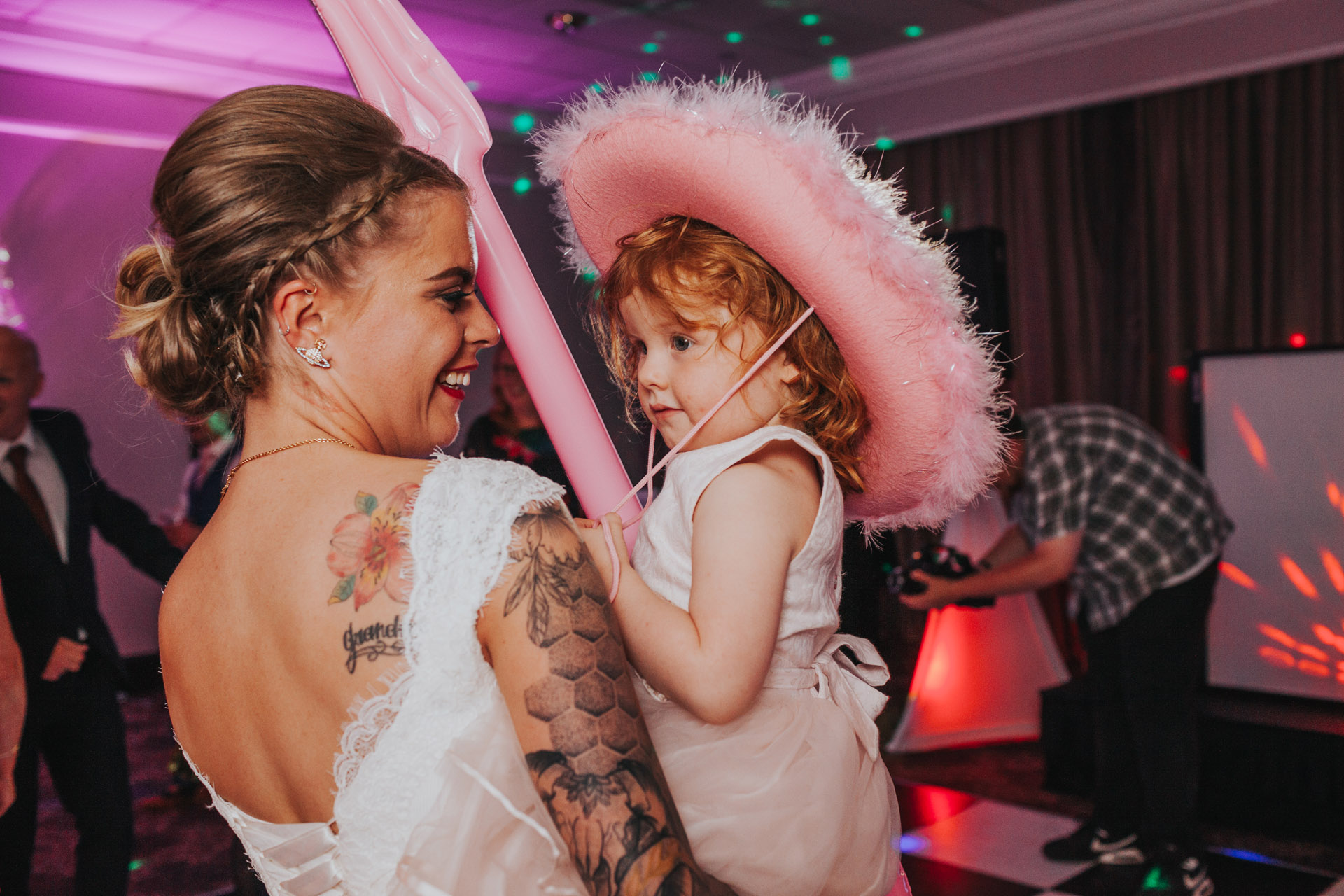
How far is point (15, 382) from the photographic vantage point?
260 centimetres

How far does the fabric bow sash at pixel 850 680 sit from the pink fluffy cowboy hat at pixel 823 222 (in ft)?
0.64

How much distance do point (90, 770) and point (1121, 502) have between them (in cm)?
286

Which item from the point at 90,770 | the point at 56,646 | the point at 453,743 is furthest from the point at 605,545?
the point at 90,770

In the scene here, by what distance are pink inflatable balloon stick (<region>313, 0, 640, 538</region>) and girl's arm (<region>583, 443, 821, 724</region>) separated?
107 millimetres

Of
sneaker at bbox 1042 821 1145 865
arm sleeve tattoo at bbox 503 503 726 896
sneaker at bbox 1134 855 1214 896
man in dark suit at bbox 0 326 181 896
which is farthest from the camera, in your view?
sneaker at bbox 1042 821 1145 865

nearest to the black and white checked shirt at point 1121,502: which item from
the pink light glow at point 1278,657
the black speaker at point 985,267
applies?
the black speaker at point 985,267

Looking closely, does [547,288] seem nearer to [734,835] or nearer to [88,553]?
[88,553]

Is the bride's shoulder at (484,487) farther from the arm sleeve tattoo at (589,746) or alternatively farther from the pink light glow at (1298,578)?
the pink light glow at (1298,578)

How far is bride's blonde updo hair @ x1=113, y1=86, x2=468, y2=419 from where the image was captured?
0.77 m

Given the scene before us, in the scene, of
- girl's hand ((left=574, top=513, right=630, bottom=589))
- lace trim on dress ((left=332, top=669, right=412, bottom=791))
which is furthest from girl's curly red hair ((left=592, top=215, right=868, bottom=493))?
lace trim on dress ((left=332, top=669, right=412, bottom=791))

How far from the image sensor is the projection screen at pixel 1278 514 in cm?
352

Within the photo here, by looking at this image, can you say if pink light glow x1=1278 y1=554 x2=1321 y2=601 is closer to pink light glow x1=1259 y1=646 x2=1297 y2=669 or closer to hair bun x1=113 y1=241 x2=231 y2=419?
pink light glow x1=1259 y1=646 x2=1297 y2=669

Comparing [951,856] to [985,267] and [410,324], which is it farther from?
[410,324]

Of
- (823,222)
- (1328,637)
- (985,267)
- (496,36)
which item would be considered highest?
(496,36)
